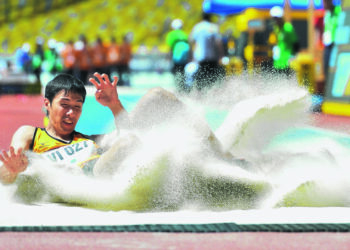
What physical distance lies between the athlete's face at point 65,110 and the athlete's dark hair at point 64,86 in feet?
0.09

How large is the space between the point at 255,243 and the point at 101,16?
55358 mm

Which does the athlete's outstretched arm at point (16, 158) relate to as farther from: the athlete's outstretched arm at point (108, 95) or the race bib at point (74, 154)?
the athlete's outstretched arm at point (108, 95)

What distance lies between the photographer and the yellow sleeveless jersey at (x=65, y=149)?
4129 mm

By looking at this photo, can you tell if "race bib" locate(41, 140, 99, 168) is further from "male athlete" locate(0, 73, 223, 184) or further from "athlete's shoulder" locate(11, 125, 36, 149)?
"athlete's shoulder" locate(11, 125, 36, 149)

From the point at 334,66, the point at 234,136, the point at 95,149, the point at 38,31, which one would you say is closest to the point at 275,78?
the point at 234,136

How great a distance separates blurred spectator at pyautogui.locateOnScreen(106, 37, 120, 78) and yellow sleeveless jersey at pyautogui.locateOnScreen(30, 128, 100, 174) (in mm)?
17840

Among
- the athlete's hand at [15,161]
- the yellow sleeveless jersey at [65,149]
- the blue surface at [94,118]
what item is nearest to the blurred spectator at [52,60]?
the blue surface at [94,118]

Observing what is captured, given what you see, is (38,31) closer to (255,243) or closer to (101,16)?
(101,16)

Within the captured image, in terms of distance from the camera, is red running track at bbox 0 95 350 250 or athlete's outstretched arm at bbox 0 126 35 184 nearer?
red running track at bbox 0 95 350 250

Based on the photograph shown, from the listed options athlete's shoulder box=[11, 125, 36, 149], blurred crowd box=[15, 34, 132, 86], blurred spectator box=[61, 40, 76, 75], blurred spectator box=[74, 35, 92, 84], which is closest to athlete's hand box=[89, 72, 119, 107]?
athlete's shoulder box=[11, 125, 36, 149]

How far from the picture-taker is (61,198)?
3.96 meters

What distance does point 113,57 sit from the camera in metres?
22.1

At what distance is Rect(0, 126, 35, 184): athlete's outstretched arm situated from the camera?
148 inches

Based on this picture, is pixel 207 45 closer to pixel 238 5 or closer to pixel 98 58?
pixel 238 5
